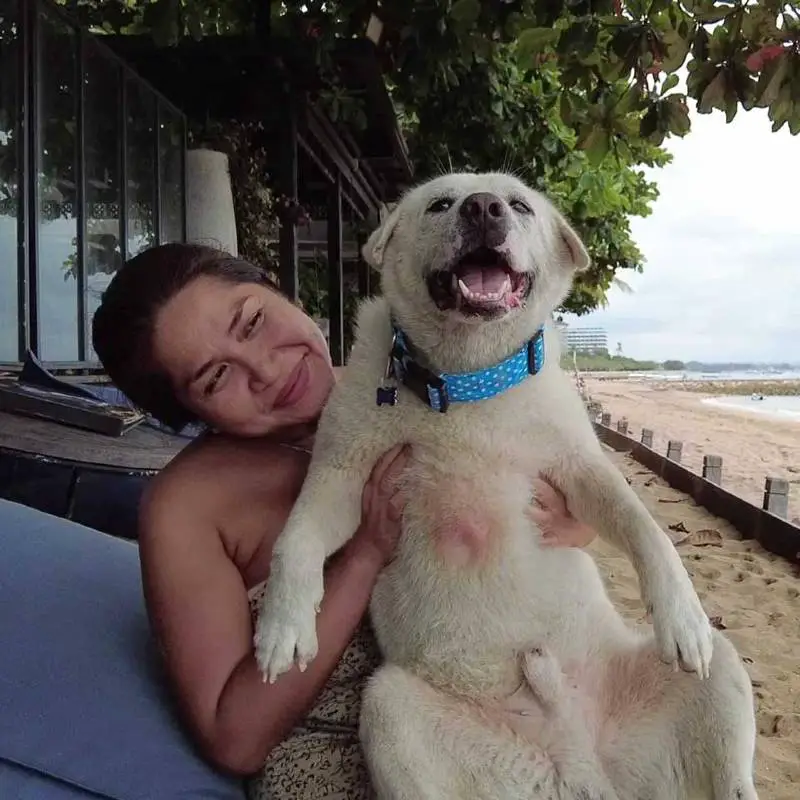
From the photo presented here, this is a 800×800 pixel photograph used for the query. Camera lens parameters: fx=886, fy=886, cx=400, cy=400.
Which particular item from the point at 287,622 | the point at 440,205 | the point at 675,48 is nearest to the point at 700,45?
the point at 675,48

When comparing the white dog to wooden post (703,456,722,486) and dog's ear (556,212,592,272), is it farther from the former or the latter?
wooden post (703,456,722,486)

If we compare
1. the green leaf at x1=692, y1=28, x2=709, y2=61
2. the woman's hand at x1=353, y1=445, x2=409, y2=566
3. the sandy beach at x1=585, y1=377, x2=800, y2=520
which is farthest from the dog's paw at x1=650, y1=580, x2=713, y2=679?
the sandy beach at x1=585, y1=377, x2=800, y2=520

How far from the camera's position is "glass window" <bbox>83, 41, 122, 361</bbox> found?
16.1ft

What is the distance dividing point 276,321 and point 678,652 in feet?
3.21

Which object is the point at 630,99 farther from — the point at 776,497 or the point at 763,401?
the point at 763,401

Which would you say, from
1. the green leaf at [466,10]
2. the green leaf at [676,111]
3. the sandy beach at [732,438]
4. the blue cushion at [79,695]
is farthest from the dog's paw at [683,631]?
the sandy beach at [732,438]

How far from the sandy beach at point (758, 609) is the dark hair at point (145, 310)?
4.06ft

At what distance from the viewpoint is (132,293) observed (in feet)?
5.61

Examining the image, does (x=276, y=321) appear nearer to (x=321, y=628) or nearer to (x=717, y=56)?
(x=321, y=628)

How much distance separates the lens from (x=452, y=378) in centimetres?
180

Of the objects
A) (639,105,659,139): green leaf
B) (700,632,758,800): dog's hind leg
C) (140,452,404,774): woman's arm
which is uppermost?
(639,105,659,139): green leaf

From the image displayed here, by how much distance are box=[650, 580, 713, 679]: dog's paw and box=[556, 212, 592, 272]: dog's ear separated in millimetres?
812

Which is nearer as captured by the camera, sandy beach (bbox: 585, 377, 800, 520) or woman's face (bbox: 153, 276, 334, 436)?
woman's face (bbox: 153, 276, 334, 436)

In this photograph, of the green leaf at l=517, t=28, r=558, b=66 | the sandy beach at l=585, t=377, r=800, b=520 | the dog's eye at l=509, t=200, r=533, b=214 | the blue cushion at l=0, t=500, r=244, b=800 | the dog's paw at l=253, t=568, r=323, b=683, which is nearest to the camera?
the blue cushion at l=0, t=500, r=244, b=800
